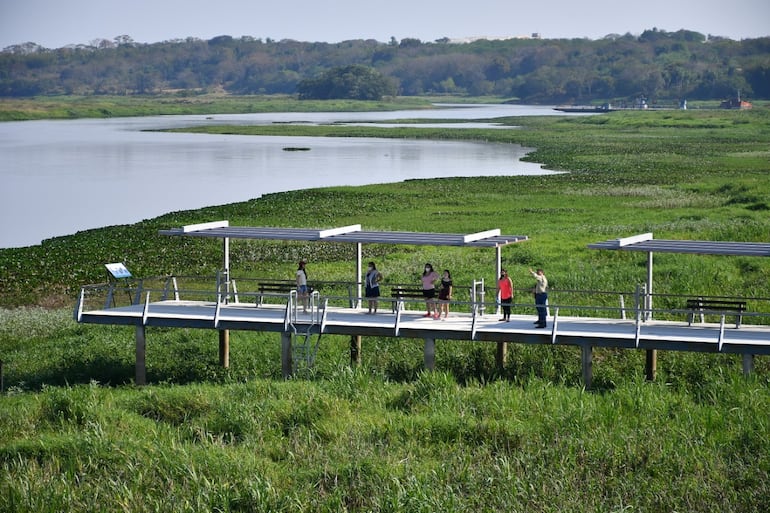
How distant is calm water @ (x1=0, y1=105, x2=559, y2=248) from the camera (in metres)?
85.4

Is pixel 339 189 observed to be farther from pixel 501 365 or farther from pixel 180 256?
pixel 501 365

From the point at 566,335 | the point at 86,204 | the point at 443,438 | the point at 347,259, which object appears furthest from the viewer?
the point at 86,204

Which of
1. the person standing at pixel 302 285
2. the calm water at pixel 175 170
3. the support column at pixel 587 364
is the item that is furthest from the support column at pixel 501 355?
the calm water at pixel 175 170

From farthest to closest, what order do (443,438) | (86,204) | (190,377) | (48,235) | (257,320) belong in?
(86,204) < (48,235) < (190,377) < (257,320) < (443,438)

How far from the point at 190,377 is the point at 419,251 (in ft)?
79.9

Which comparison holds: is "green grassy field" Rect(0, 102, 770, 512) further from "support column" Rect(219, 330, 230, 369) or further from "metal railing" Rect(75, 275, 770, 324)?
"metal railing" Rect(75, 275, 770, 324)

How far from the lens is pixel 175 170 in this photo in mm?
121688

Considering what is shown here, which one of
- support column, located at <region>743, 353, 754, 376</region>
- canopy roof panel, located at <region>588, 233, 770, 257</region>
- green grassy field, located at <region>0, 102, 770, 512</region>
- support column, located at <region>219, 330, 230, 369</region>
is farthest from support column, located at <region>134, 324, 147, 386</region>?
support column, located at <region>743, 353, 754, 376</region>

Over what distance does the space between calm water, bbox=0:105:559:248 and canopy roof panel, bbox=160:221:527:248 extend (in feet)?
114

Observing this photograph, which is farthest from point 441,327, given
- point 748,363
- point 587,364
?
point 748,363

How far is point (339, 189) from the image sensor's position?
92562 millimetres

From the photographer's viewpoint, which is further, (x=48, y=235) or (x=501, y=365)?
(x=48, y=235)

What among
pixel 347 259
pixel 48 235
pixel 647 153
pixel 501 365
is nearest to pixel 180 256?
pixel 347 259

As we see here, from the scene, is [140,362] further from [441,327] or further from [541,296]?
[541,296]
